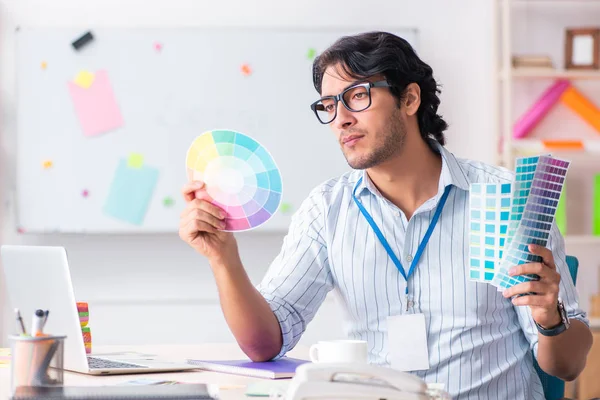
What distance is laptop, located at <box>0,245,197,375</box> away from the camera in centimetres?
155

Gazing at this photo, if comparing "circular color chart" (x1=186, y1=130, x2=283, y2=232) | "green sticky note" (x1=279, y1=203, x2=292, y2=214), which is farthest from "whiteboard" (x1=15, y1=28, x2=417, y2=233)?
"circular color chart" (x1=186, y1=130, x2=283, y2=232)

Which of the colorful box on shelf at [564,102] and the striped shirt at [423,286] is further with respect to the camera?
the colorful box on shelf at [564,102]

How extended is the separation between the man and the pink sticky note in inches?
66.9

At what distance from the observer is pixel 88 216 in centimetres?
358

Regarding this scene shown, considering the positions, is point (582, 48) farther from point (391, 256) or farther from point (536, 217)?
point (536, 217)

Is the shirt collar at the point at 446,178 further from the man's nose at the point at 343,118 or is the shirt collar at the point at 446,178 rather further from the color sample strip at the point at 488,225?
the color sample strip at the point at 488,225

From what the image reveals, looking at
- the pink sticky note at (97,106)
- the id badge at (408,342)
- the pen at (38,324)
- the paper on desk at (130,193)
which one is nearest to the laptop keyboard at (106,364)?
the pen at (38,324)

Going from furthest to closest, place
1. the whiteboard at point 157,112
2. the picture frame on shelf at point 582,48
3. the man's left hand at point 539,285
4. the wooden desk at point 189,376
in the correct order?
the picture frame on shelf at point 582,48 < the whiteboard at point 157,112 < the wooden desk at point 189,376 < the man's left hand at point 539,285

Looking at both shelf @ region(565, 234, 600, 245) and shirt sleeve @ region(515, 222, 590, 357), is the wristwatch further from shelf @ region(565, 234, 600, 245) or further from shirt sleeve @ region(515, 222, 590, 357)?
shelf @ region(565, 234, 600, 245)

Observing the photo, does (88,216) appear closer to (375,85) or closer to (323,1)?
(323,1)

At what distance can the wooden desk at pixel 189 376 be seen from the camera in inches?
60.3

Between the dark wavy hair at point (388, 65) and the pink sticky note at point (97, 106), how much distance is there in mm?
1680

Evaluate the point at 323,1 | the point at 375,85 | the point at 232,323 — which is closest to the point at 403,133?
the point at 375,85

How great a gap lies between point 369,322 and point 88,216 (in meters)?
2.01
